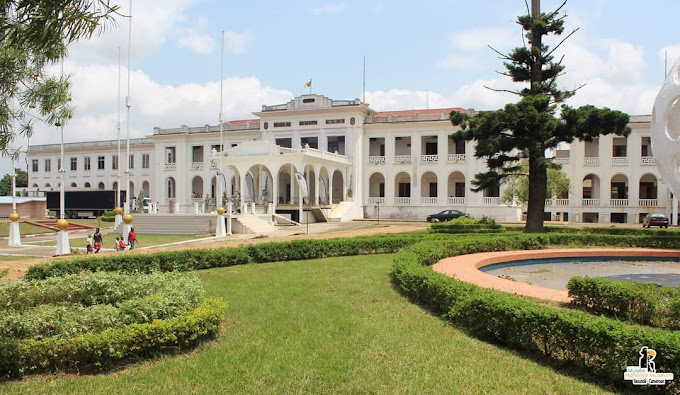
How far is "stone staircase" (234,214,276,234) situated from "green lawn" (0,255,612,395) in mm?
20218

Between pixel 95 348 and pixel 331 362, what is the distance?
254cm

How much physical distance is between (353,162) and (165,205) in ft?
63.5

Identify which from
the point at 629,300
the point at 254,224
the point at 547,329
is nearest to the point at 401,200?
the point at 254,224

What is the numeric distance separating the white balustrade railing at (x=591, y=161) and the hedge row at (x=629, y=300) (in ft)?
115

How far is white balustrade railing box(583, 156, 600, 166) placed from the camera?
3938 centimetres

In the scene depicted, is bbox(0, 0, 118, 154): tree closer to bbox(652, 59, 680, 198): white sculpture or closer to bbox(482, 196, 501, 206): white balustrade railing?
bbox(652, 59, 680, 198): white sculpture

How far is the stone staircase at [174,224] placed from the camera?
28906 millimetres

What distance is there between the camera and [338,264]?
45.8 feet

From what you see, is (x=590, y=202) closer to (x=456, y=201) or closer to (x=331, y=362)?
(x=456, y=201)

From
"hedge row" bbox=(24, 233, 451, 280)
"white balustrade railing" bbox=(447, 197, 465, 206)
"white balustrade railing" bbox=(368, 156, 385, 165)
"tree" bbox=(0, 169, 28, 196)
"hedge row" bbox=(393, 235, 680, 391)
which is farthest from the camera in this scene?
"tree" bbox=(0, 169, 28, 196)

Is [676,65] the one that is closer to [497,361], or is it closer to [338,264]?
[497,361]

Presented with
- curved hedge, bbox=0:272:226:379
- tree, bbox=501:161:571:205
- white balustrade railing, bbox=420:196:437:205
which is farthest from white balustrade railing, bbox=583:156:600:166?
curved hedge, bbox=0:272:226:379

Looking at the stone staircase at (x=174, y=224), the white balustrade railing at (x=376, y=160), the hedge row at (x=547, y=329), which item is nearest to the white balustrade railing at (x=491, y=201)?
the white balustrade railing at (x=376, y=160)

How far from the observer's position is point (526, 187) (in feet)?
122
